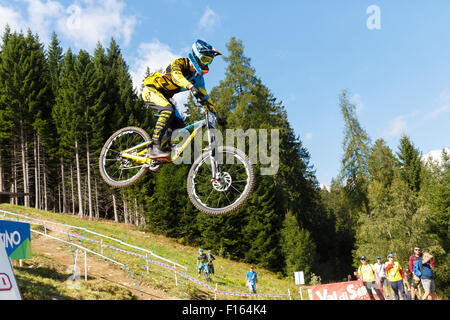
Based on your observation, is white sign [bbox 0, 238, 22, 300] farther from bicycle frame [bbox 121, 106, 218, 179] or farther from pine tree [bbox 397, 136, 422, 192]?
pine tree [bbox 397, 136, 422, 192]

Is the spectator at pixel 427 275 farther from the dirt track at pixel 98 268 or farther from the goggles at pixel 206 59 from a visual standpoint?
the dirt track at pixel 98 268

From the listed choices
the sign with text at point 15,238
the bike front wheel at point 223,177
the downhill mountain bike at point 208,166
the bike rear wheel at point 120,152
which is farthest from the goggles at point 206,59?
the sign with text at point 15,238

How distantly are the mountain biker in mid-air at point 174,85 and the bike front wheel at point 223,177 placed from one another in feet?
2.23

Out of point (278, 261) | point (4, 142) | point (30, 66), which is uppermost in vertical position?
point (30, 66)

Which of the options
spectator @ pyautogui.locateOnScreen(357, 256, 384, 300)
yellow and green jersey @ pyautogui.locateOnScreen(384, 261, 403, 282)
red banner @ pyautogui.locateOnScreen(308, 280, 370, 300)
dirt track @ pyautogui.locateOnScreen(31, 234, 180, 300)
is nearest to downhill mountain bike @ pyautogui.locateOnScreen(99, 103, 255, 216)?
red banner @ pyautogui.locateOnScreen(308, 280, 370, 300)

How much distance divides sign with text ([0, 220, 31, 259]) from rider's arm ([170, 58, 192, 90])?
21.6 ft

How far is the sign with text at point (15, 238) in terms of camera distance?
363 inches

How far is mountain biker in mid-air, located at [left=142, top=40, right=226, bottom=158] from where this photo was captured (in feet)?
21.2

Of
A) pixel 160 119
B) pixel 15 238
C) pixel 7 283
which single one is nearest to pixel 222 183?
pixel 160 119

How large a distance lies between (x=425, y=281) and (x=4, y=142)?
49.1m
